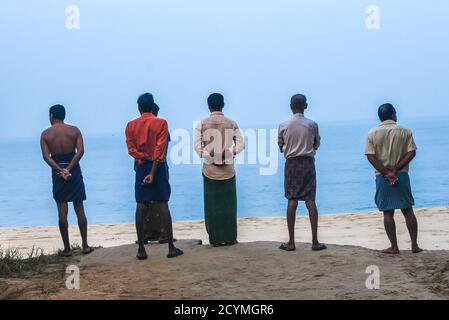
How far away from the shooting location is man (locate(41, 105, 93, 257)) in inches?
319

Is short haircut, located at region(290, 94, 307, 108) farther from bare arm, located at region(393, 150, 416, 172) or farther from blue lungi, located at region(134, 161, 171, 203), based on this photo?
blue lungi, located at region(134, 161, 171, 203)

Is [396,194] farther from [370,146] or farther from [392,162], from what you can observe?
[370,146]

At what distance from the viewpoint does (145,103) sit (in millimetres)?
7664

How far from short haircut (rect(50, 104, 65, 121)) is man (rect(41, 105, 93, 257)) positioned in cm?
2

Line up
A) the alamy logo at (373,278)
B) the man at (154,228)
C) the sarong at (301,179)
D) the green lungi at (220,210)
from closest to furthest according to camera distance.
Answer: the alamy logo at (373,278), the sarong at (301,179), the green lungi at (220,210), the man at (154,228)

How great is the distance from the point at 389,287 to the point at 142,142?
3.08 m

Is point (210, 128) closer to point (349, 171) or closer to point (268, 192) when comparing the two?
point (268, 192)

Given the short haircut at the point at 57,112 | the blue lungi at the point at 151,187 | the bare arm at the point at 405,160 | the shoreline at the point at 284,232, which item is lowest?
the shoreline at the point at 284,232

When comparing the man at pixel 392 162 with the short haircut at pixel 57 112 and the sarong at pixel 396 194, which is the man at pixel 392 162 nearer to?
the sarong at pixel 396 194

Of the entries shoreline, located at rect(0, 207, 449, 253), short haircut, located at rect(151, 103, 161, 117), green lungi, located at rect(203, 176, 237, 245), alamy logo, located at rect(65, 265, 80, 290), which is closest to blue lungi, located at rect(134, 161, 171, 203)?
green lungi, located at rect(203, 176, 237, 245)

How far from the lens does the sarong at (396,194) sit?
760cm

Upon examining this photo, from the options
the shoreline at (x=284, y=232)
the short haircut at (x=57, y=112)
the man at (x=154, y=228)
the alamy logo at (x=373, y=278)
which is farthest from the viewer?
the shoreline at (x=284, y=232)

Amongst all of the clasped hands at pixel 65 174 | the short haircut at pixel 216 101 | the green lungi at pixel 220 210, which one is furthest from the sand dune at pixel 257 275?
the short haircut at pixel 216 101

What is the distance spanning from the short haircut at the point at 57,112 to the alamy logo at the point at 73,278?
191cm
